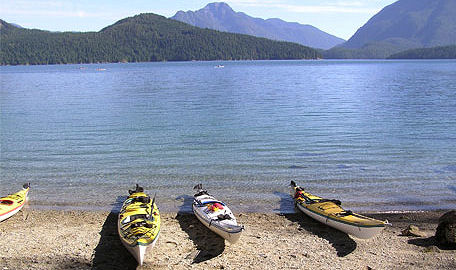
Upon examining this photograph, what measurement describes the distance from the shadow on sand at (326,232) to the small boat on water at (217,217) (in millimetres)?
2761

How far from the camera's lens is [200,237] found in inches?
592

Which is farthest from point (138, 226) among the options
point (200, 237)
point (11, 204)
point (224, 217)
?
point (11, 204)

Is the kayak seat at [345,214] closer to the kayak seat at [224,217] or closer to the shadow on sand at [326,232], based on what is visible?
the shadow on sand at [326,232]

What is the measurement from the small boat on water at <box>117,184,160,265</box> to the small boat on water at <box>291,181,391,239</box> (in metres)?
5.77

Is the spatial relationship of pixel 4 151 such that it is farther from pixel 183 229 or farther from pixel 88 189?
pixel 183 229

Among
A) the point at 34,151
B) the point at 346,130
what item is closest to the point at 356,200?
the point at 346,130

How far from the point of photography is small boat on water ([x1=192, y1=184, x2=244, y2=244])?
13909 millimetres

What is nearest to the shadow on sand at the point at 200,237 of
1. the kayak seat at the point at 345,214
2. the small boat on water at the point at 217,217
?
the small boat on water at the point at 217,217

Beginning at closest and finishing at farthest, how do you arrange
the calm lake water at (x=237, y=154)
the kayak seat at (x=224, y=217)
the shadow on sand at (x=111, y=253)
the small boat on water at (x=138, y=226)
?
the small boat on water at (x=138, y=226) → the shadow on sand at (x=111, y=253) → the kayak seat at (x=224, y=217) → the calm lake water at (x=237, y=154)

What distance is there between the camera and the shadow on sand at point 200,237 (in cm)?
1361

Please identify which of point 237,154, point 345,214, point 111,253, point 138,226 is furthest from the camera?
point 237,154

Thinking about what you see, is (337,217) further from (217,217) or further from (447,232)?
(217,217)

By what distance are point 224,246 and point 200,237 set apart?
3.85ft

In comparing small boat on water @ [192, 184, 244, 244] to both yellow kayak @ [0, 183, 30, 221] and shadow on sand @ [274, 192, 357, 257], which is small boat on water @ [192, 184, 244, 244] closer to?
shadow on sand @ [274, 192, 357, 257]
